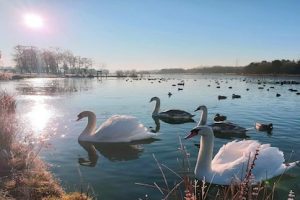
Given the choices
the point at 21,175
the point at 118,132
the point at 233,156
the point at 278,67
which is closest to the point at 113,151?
the point at 118,132

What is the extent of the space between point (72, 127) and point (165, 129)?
156 inches

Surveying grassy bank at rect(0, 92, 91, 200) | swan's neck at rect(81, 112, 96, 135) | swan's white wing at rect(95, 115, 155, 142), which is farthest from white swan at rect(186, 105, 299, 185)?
swan's neck at rect(81, 112, 96, 135)

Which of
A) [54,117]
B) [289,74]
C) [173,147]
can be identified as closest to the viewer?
[173,147]

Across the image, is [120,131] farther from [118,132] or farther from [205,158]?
[205,158]

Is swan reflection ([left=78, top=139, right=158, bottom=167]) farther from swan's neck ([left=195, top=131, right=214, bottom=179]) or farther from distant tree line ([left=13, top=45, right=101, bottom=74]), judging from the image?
distant tree line ([left=13, top=45, right=101, bottom=74])

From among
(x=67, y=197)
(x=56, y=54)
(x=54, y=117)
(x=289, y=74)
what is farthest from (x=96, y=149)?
(x=56, y=54)

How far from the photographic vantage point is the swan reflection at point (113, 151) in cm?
1091

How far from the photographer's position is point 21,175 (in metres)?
7.10

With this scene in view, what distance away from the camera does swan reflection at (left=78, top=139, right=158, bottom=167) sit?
10.9 meters

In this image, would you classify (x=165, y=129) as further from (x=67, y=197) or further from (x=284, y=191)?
(x=67, y=197)

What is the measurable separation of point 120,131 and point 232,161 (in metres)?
5.25

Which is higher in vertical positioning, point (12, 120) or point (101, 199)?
point (12, 120)

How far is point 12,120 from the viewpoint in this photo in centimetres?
995

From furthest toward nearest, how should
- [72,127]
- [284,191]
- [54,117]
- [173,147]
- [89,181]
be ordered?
[54,117], [72,127], [173,147], [89,181], [284,191]
